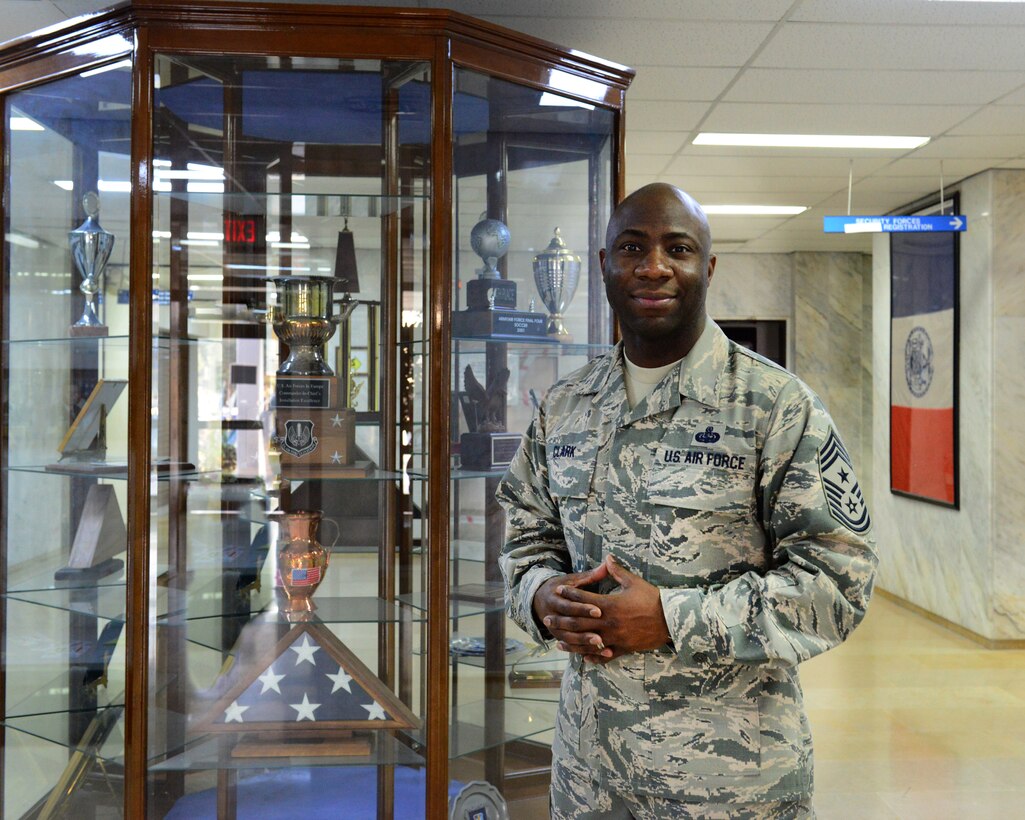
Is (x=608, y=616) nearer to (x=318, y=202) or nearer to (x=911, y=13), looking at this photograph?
(x=318, y=202)

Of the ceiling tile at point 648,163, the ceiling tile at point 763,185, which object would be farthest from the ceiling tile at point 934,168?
the ceiling tile at point 648,163

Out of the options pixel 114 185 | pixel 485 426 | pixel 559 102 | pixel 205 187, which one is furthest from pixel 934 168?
pixel 114 185

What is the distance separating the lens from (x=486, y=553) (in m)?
2.75

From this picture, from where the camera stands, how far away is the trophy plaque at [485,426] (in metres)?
2.70

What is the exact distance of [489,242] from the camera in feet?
9.06

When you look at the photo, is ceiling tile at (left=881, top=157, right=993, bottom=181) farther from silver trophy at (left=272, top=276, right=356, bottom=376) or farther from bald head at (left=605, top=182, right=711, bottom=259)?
bald head at (left=605, top=182, right=711, bottom=259)

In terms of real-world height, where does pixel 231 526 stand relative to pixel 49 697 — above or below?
above

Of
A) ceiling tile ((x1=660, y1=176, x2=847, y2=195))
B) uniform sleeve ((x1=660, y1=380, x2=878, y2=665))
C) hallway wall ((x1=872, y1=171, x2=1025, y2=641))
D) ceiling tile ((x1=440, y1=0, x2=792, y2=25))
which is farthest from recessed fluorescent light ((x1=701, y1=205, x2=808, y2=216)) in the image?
uniform sleeve ((x1=660, y1=380, x2=878, y2=665))

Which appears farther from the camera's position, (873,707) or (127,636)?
(873,707)

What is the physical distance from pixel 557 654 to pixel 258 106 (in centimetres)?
185

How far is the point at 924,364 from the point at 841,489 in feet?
18.9

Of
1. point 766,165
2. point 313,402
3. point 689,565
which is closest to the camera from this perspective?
point 689,565

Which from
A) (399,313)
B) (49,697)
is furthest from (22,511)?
(399,313)

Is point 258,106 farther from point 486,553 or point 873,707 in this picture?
point 873,707
